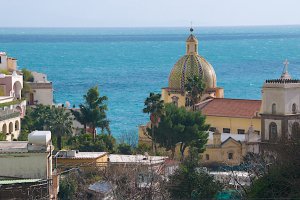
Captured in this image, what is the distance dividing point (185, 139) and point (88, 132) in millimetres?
5587

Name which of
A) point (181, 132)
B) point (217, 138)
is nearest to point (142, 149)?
point (181, 132)

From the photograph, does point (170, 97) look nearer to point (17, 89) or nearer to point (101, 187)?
point (17, 89)

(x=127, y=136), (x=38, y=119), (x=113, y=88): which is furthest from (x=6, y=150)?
(x=113, y=88)

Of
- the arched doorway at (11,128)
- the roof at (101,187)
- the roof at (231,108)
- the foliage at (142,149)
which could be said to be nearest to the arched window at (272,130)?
the foliage at (142,149)

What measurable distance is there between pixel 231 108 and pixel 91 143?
1160cm

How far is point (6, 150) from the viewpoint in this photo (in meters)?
30.2

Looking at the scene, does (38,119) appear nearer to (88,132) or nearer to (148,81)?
(88,132)

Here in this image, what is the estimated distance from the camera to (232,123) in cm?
5900

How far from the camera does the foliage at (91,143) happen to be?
49688 millimetres

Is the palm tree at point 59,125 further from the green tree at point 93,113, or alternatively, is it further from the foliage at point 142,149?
the foliage at point 142,149

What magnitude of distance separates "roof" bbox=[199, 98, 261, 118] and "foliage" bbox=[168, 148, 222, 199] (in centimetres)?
2272

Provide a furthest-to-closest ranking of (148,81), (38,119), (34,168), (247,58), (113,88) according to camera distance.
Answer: (247,58) → (148,81) → (113,88) → (38,119) → (34,168)

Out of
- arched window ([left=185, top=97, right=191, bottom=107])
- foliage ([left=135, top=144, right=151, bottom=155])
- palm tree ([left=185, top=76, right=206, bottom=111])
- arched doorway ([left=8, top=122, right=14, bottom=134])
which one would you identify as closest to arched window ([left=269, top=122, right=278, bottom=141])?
foliage ([left=135, top=144, right=151, bottom=155])

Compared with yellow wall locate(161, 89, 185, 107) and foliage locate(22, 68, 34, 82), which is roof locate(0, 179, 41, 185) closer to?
yellow wall locate(161, 89, 185, 107)
